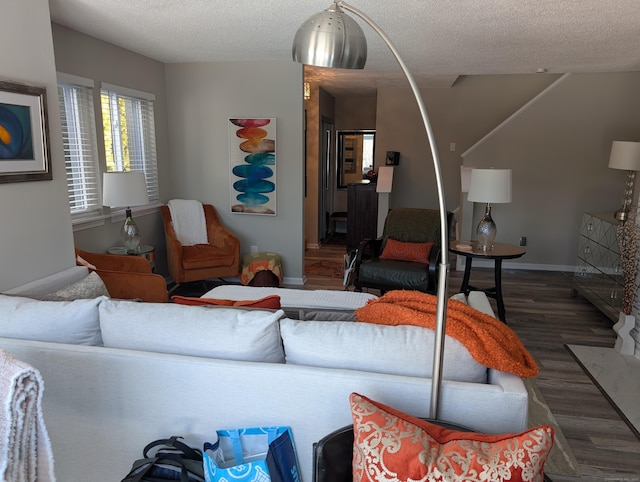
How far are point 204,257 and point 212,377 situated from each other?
3062 millimetres

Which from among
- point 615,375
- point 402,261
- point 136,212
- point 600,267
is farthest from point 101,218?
point 600,267

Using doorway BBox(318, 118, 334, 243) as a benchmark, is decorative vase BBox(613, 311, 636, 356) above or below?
below

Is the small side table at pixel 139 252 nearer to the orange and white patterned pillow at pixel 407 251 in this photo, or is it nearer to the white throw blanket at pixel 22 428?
the orange and white patterned pillow at pixel 407 251

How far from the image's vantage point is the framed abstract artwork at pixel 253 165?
477cm

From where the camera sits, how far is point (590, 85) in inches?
211

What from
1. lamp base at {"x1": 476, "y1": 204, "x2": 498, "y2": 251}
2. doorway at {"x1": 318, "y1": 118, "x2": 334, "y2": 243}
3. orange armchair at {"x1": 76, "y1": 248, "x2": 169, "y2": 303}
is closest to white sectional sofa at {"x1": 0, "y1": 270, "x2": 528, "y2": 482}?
orange armchair at {"x1": 76, "y1": 248, "x2": 169, "y2": 303}

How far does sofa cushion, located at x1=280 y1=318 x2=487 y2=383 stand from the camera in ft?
4.79

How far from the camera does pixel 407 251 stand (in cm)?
430

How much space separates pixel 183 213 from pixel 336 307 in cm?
287

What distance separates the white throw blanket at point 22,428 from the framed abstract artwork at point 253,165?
381 cm

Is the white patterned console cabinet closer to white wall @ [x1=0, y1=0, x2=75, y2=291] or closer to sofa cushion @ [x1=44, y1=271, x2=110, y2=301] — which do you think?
sofa cushion @ [x1=44, y1=271, x2=110, y2=301]

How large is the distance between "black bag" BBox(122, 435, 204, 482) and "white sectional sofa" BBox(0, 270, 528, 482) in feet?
0.32

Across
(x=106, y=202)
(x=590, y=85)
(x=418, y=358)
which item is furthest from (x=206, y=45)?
(x=590, y=85)

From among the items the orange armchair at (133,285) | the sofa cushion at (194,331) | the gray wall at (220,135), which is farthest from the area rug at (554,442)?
the gray wall at (220,135)
